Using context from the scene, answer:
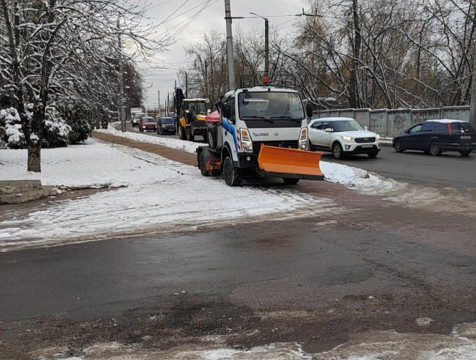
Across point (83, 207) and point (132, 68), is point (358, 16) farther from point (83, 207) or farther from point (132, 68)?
point (83, 207)

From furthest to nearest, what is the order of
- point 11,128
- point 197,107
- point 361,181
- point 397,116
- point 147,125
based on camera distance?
point 147,125 < point 197,107 < point 397,116 < point 11,128 < point 361,181

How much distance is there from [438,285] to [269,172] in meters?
5.93

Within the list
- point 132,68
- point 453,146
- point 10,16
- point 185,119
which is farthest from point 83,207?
point 185,119

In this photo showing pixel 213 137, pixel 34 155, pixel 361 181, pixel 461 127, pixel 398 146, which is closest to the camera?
pixel 361 181

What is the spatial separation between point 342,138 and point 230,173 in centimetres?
880

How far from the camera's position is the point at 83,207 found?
9.55 m

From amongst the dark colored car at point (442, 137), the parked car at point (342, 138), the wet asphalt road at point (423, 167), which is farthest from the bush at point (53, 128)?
A: the dark colored car at point (442, 137)

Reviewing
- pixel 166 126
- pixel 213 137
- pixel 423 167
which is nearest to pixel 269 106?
pixel 213 137

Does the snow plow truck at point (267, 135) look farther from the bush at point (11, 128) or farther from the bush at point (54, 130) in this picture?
the bush at point (11, 128)

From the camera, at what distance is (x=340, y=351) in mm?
3453

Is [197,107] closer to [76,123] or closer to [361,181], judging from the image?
[76,123]

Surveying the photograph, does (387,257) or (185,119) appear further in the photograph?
(185,119)

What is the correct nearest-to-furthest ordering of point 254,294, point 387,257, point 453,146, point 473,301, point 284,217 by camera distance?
point 473,301
point 254,294
point 387,257
point 284,217
point 453,146

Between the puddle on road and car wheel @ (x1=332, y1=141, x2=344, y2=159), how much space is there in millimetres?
15918
